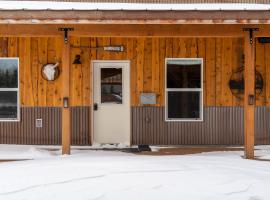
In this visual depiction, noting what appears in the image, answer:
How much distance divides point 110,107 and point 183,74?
215cm

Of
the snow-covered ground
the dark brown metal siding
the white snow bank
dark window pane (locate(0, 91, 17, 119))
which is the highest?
dark window pane (locate(0, 91, 17, 119))

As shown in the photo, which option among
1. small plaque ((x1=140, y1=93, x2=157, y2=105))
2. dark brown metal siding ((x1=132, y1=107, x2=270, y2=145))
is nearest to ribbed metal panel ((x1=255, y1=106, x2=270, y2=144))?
dark brown metal siding ((x1=132, y1=107, x2=270, y2=145))

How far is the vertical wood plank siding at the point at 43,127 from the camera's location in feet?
42.6

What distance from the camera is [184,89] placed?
13.0 meters

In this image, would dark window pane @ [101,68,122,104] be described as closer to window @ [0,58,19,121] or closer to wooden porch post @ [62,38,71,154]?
window @ [0,58,19,121]

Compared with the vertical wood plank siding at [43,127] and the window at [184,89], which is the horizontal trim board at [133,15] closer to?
the window at [184,89]

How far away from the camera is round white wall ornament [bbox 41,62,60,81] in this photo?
12.8 meters

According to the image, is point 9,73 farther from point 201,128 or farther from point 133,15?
point 201,128

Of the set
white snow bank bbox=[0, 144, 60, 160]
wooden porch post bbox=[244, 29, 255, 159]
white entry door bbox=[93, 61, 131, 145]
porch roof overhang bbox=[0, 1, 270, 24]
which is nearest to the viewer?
porch roof overhang bbox=[0, 1, 270, 24]

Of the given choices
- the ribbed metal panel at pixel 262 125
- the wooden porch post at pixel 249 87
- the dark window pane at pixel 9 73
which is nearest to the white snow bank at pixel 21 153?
the dark window pane at pixel 9 73

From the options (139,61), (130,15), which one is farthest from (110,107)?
(130,15)

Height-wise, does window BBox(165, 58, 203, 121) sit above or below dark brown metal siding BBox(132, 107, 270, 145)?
above

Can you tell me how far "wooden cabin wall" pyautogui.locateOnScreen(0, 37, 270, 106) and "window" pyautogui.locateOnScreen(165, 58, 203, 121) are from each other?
16 centimetres

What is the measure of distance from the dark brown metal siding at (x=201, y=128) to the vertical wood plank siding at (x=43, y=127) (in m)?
1.33
